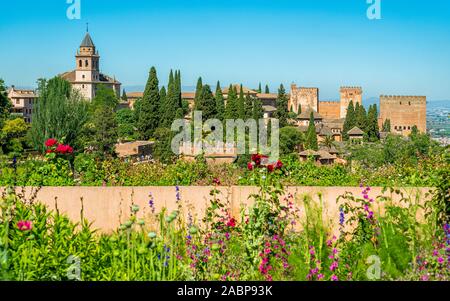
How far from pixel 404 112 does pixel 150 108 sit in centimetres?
4189

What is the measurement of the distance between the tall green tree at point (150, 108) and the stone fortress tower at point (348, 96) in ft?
156

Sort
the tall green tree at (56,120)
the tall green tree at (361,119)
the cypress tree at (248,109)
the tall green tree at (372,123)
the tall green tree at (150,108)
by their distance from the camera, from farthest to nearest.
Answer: the tall green tree at (361,119), the tall green tree at (372,123), the tall green tree at (150,108), the cypress tree at (248,109), the tall green tree at (56,120)

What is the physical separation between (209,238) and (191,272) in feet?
3.74

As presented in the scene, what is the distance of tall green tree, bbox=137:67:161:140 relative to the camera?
5994cm

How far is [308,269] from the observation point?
506cm

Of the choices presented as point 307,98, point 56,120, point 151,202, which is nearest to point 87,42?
point 307,98

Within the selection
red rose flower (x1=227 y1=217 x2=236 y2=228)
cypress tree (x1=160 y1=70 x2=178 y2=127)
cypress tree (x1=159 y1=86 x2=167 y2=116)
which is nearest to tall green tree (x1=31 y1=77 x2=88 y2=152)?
→ cypress tree (x1=160 y1=70 x2=178 y2=127)

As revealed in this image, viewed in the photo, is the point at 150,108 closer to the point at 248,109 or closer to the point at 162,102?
the point at 162,102

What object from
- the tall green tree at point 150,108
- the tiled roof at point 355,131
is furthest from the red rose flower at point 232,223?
the tiled roof at point 355,131

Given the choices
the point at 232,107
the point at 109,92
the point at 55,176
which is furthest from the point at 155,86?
the point at 55,176

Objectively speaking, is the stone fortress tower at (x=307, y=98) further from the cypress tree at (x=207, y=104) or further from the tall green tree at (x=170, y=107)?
the tall green tree at (x=170, y=107)

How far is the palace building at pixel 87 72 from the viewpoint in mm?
113312

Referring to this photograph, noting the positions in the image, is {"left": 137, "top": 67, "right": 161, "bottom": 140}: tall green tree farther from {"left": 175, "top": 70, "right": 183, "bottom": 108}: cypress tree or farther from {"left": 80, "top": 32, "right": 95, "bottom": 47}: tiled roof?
{"left": 80, "top": 32, "right": 95, "bottom": 47}: tiled roof

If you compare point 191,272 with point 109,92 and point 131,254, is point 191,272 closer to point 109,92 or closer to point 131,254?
point 131,254
